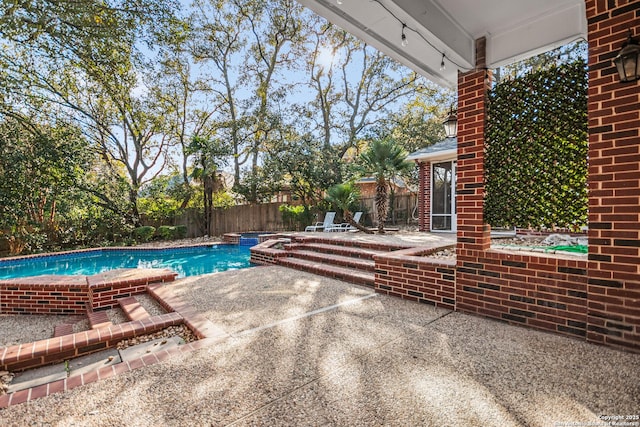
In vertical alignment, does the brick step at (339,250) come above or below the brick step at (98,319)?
above

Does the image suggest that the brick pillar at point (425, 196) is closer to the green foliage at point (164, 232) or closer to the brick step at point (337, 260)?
the brick step at point (337, 260)

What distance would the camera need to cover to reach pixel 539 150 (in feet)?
10.8

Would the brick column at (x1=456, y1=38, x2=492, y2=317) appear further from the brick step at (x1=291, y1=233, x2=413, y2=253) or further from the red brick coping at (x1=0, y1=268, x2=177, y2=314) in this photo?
the red brick coping at (x1=0, y1=268, x2=177, y2=314)

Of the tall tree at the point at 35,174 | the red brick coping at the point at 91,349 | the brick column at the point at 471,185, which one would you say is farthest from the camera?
the tall tree at the point at 35,174

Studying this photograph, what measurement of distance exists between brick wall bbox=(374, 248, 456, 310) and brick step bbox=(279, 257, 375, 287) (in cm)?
49

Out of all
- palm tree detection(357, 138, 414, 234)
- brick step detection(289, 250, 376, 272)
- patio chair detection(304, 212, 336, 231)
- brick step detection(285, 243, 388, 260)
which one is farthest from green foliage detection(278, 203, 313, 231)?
brick step detection(289, 250, 376, 272)

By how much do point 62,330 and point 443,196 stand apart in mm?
10273

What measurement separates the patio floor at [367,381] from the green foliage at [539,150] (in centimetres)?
125

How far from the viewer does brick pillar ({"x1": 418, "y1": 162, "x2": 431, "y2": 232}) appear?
1091 centimetres

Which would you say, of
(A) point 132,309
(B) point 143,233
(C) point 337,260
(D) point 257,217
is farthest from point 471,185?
(D) point 257,217

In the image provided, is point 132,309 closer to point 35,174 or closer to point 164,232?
point 35,174

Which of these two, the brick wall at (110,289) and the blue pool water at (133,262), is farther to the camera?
the blue pool water at (133,262)

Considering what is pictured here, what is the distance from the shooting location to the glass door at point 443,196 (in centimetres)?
1023

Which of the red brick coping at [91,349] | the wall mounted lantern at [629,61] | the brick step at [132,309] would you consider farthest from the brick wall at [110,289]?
the wall mounted lantern at [629,61]
